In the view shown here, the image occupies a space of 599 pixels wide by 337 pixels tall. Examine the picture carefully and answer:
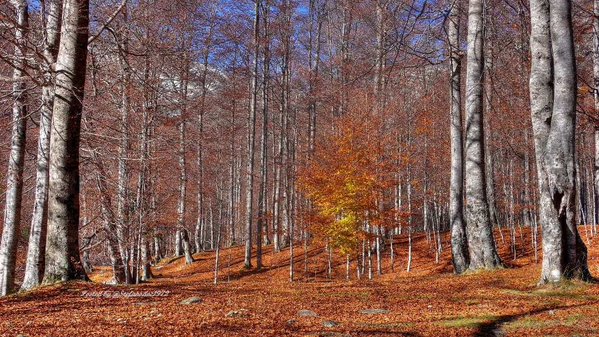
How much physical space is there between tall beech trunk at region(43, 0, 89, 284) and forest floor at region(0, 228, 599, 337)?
0.43 m

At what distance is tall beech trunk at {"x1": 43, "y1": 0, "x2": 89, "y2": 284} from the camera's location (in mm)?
6832

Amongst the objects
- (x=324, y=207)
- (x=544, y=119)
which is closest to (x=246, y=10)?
(x=324, y=207)

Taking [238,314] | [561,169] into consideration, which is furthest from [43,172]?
[561,169]

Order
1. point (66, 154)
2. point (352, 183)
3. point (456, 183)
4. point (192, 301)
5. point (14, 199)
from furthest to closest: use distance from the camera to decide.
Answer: point (352, 183), point (456, 183), point (14, 199), point (66, 154), point (192, 301)

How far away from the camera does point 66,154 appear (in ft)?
22.9

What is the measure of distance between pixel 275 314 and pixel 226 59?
66.1 feet

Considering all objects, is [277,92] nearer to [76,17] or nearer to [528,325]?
[76,17]

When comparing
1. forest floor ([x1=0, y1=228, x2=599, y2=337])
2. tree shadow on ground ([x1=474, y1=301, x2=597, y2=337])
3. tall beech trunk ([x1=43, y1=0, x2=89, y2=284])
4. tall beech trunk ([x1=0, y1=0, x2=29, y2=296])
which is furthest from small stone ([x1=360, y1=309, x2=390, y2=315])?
tall beech trunk ([x1=0, y1=0, x2=29, y2=296])

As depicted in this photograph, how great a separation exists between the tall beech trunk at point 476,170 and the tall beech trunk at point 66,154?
713 cm

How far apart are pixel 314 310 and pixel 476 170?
605 cm

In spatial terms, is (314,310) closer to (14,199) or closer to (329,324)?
(329,324)

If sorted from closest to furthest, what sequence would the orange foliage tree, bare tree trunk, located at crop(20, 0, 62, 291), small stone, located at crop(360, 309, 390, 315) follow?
small stone, located at crop(360, 309, 390, 315)
bare tree trunk, located at crop(20, 0, 62, 291)
the orange foliage tree

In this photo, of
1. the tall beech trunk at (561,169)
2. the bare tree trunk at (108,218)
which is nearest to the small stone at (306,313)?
the tall beech trunk at (561,169)

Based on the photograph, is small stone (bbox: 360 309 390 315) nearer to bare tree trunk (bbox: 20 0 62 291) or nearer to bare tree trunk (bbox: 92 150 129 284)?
bare tree trunk (bbox: 20 0 62 291)
